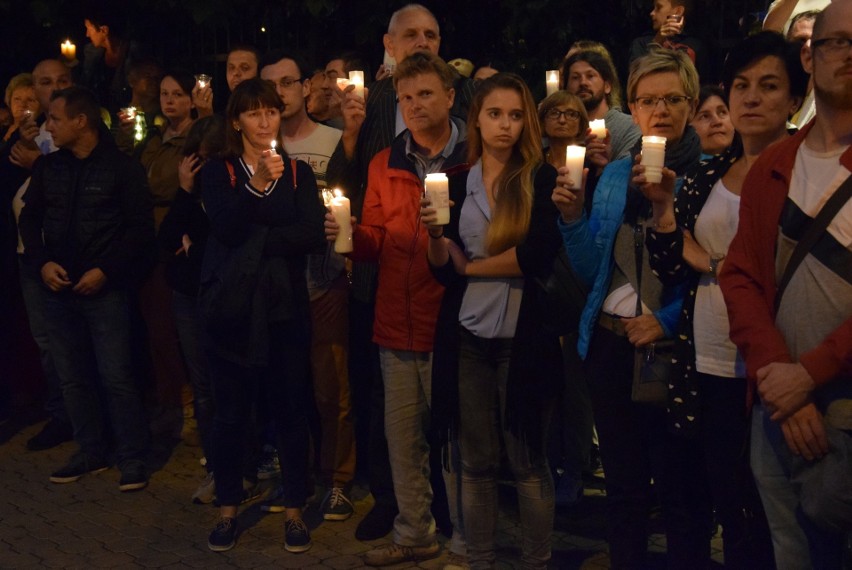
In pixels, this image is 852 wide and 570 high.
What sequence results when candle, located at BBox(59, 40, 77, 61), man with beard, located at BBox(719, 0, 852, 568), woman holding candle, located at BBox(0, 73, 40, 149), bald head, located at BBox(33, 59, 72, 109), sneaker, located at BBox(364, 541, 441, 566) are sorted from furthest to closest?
candle, located at BBox(59, 40, 77, 61) → woman holding candle, located at BBox(0, 73, 40, 149) → bald head, located at BBox(33, 59, 72, 109) → sneaker, located at BBox(364, 541, 441, 566) → man with beard, located at BBox(719, 0, 852, 568)

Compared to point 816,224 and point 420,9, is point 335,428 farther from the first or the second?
point 816,224

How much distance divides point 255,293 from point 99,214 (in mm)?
1858

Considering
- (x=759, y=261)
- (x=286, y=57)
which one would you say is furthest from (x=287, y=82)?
(x=759, y=261)

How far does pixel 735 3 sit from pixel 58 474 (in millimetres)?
5658

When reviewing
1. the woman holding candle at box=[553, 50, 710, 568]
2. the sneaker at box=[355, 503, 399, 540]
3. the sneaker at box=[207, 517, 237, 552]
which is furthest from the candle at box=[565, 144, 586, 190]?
the sneaker at box=[207, 517, 237, 552]

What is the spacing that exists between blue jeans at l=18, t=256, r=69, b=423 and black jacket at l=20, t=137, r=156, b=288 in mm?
792

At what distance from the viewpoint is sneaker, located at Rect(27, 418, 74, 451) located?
320 inches

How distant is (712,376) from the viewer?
14.7 ft

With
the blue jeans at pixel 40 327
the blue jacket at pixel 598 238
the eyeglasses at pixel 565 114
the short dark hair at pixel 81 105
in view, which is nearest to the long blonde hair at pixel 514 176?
the blue jacket at pixel 598 238

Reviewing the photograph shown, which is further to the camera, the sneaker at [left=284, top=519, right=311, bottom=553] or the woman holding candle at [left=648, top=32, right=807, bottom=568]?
the sneaker at [left=284, top=519, right=311, bottom=553]

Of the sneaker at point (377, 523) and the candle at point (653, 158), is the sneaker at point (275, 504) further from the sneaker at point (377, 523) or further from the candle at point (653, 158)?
the candle at point (653, 158)

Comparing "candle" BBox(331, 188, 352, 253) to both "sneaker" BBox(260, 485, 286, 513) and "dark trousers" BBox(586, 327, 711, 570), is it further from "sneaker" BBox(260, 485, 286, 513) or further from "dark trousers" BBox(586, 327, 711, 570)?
"sneaker" BBox(260, 485, 286, 513)

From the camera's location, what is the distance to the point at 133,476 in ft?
23.6

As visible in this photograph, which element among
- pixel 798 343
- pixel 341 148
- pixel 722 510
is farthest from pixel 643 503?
pixel 341 148
